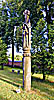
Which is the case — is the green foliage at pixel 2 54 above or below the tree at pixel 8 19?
below

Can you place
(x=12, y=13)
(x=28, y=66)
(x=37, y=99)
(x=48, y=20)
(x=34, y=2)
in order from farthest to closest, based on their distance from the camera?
(x=12, y=13)
(x=34, y=2)
(x=48, y=20)
(x=28, y=66)
(x=37, y=99)

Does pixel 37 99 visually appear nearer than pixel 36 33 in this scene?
Yes

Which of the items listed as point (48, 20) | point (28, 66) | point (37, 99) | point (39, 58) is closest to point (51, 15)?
point (48, 20)

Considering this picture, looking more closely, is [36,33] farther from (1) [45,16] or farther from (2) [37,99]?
(2) [37,99]

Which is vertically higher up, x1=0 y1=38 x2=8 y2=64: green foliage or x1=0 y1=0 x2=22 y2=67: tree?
x1=0 y1=0 x2=22 y2=67: tree

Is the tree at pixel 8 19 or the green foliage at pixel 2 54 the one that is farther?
the tree at pixel 8 19

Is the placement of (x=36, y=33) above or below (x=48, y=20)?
below

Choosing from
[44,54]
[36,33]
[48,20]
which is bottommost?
[44,54]

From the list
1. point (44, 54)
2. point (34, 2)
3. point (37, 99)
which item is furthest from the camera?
point (34, 2)

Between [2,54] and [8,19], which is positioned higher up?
[8,19]

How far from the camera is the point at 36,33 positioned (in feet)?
40.6

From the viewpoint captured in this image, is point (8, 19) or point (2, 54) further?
point (8, 19)

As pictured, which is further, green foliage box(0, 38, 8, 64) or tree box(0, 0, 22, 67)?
tree box(0, 0, 22, 67)

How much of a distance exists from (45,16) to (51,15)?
0.83 m
